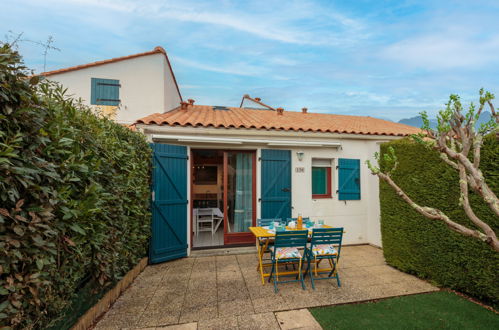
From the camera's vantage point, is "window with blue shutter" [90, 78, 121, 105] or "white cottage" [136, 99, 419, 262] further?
"window with blue shutter" [90, 78, 121, 105]

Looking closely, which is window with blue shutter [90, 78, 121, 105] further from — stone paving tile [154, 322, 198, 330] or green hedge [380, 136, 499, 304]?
green hedge [380, 136, 499, 304]

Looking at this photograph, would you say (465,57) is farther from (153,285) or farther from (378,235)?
(153,285)

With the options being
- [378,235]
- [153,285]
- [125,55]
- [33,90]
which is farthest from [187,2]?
[378,235]

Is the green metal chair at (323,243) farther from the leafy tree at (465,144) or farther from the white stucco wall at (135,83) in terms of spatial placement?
the white stucco wall at (135,83)

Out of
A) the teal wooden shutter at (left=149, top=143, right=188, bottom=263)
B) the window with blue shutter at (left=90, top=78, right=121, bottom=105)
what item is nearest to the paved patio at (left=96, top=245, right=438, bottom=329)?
the teal wooden shutter at (left=149, top=143, right=188, bottom=263)

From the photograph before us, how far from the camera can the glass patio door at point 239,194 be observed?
572 cm

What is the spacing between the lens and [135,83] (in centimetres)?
789

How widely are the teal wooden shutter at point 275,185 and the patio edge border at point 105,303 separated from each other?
3.16 m

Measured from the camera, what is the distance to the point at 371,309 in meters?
3.06

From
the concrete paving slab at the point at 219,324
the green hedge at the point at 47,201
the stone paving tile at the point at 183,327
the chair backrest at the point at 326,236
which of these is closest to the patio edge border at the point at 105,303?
the green hedge at the point at 47,201

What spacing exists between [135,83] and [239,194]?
6.02 m

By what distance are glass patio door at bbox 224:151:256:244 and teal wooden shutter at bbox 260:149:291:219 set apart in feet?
1.08

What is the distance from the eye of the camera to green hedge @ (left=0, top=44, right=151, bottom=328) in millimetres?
1425

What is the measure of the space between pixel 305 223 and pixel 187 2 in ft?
22.2
